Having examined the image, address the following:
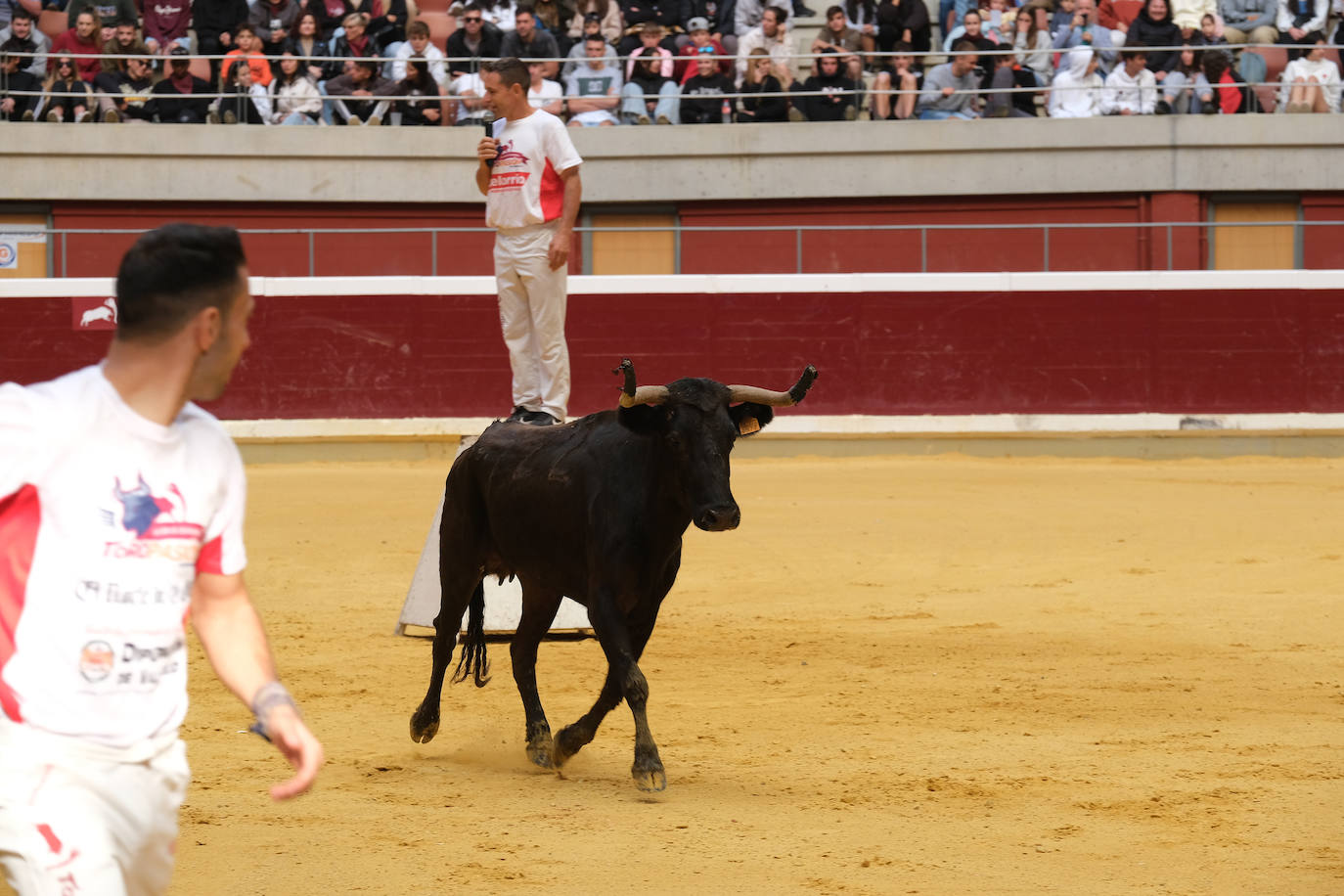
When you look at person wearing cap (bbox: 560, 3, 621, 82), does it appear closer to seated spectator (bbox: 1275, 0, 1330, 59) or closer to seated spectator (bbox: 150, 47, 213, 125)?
seated spectator (bbox: 150, 47, 213, 125)

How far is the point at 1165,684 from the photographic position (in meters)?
6.89

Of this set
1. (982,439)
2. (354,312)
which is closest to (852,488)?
(982,439)

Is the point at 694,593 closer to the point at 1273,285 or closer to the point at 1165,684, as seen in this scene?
the point at 1165,684

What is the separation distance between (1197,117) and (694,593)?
1165cm

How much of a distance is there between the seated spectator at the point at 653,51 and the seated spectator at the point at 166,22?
5197 mm

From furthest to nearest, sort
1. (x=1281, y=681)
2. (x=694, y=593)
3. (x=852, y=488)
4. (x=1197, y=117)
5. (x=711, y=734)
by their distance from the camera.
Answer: (x=1197, y=117), (x=852, y=488), (x=694, y=593), (x=1281, y=681), (x=711, y=734)

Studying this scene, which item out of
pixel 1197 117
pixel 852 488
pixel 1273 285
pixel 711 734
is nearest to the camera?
pixel 711 734

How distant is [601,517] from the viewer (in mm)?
5613

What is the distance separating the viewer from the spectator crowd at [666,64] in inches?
742

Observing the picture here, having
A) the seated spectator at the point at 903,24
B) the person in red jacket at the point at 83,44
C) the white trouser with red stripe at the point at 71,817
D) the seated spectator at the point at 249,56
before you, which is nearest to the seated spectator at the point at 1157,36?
the seated spectator at the point at 903,24

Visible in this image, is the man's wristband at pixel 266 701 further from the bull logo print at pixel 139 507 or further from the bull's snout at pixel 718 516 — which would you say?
the bull's snout at pixel 718 516

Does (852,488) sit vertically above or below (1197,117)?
below

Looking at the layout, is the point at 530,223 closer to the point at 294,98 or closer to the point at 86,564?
the point at 86,564

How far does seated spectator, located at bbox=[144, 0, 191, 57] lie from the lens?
773 inches
